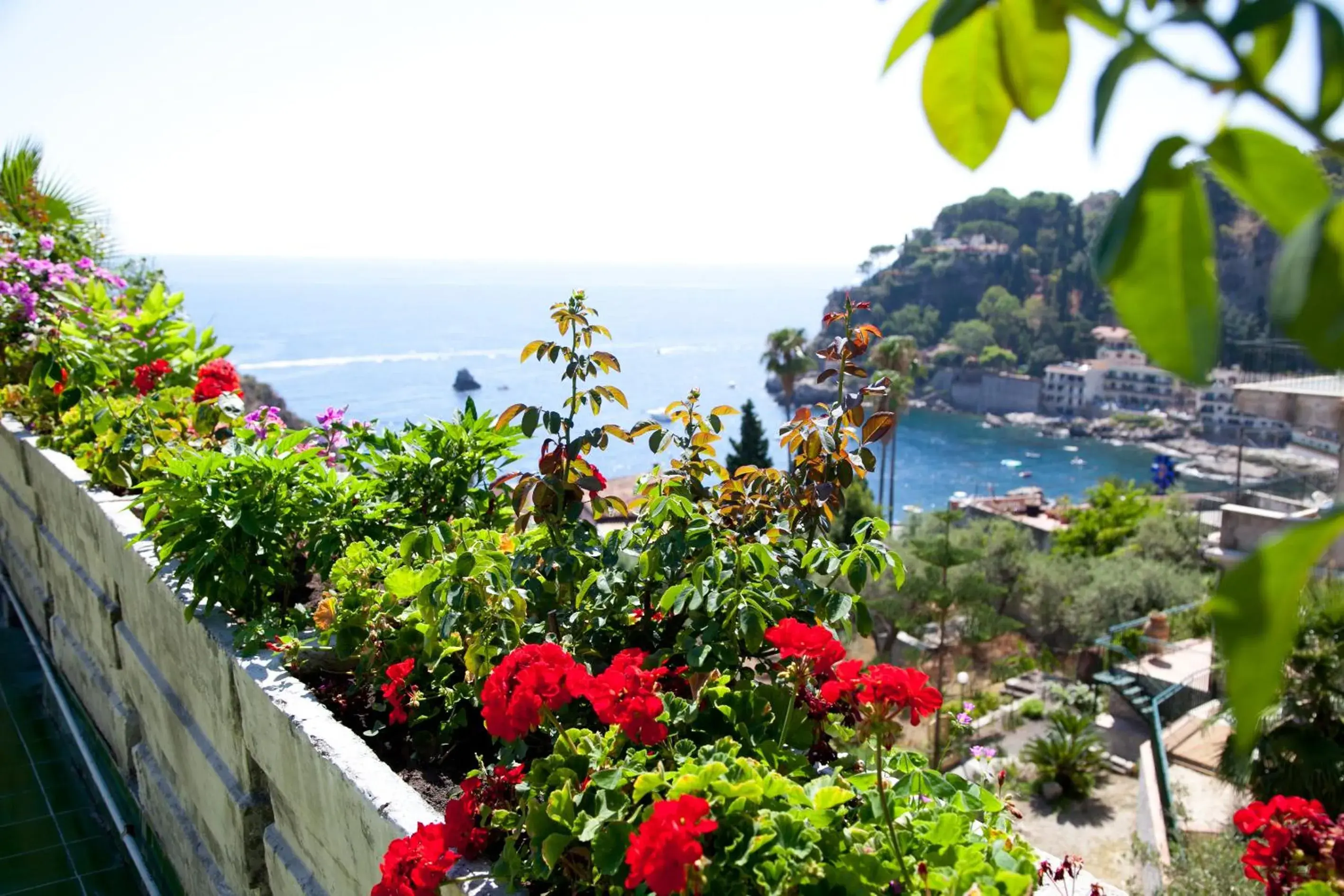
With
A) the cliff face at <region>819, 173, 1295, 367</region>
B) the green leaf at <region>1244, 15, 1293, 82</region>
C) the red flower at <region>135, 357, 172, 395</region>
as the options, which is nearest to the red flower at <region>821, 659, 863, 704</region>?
the green leaf at <region>1244, 15, 1293, 82</region>

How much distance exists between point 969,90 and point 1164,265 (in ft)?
0.52

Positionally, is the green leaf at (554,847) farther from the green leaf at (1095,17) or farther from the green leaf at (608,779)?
the green leaf at (1095,17)

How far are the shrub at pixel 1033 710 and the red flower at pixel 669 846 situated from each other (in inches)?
702

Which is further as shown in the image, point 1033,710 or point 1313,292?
point 1033,710

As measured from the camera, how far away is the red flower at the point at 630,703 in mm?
1576

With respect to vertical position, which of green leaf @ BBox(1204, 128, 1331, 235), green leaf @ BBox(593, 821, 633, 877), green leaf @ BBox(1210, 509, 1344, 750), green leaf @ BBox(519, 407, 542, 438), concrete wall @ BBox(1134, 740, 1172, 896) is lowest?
concrete wall @ BBox(1134, 740, 1172, 896)

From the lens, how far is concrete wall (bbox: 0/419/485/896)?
6.91 feet

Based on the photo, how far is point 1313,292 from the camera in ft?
0.92

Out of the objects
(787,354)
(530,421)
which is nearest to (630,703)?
(530,421)

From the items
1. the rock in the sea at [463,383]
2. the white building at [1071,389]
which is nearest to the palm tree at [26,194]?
the rock in the sea at [463,383]

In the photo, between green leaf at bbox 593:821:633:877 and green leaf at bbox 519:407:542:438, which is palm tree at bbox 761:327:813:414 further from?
green leaf at bbox 593:821:633:877

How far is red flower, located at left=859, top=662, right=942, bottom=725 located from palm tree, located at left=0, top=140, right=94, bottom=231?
23.7 feet

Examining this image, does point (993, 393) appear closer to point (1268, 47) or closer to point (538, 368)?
point (538, 368)

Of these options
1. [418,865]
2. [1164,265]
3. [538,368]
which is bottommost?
[538,368]
